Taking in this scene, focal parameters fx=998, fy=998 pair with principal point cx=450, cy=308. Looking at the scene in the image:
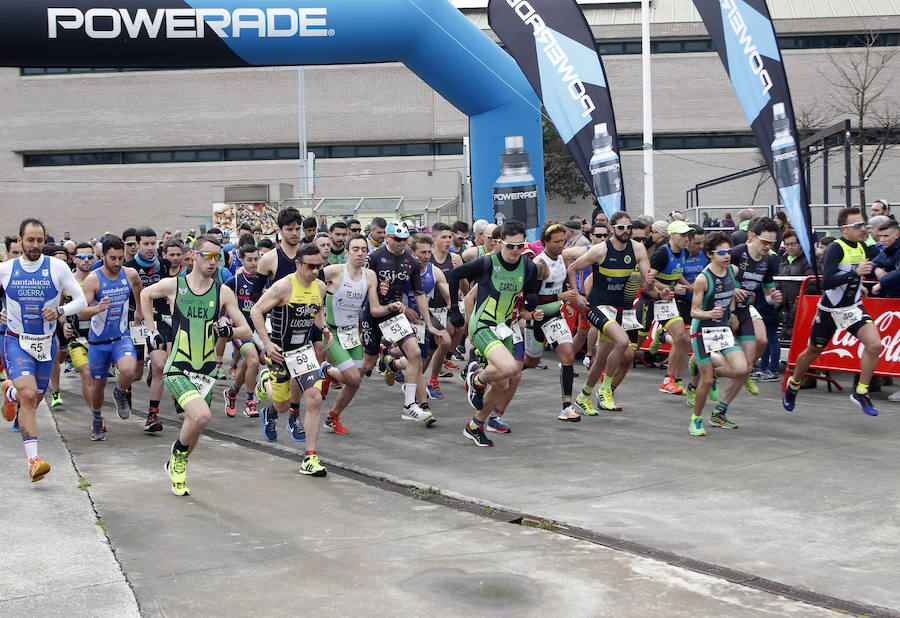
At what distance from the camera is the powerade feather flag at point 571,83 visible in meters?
13.3

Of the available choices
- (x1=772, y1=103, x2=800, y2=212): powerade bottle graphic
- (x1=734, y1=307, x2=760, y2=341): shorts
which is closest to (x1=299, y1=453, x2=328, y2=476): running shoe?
(x1=734, y1=307, x2=760, y2=341): shorts

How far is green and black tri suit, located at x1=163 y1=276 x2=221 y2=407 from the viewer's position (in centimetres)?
742

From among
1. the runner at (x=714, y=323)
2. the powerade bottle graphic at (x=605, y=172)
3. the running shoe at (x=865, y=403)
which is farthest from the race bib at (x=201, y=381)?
the powerade bottle graphic at (x=605, y=172)

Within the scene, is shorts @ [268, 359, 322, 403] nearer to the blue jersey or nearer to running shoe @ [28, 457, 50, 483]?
the blue jersey

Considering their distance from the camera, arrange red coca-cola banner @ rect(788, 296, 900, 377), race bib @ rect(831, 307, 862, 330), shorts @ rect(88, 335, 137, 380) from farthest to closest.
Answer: red coca-cola banner @ rect(788, 296, 900, 377) → race bib @ rect(831, 307, 862, 330) → shorts @ rect(88, 335, 137, 380)

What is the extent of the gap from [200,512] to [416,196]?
26.6 meters

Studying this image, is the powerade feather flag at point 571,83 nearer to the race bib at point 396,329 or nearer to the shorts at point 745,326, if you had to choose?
the shorts at point 745,326

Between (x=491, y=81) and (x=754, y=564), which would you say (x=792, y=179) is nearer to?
(x=491, y=81)

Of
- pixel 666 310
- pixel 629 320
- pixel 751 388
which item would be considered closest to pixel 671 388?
pixel 751 388

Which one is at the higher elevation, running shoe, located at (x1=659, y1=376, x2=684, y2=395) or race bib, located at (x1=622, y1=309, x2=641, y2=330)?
race bib, located at (x1=622, y1=309, x2=641, y2=330)

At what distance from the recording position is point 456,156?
159 feet

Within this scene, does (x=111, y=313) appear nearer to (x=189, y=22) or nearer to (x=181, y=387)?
(x=181, y=387)

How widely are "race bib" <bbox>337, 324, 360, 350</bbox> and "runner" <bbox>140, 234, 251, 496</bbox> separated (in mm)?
1567

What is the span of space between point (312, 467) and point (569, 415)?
313 centimetres
